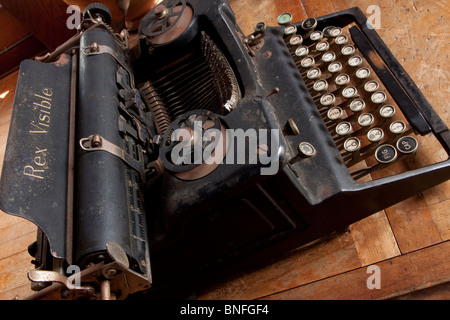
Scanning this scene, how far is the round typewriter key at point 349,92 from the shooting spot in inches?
77.5

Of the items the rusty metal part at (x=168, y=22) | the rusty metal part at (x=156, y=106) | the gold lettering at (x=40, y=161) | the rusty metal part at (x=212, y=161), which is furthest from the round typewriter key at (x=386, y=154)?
the gold lettering at (x=40, y=161)

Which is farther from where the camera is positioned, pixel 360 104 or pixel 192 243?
pixel 360 104

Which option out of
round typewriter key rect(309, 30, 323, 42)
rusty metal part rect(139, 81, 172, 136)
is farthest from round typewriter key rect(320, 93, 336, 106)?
rusty metal part rect(139, 81, 172, 136)

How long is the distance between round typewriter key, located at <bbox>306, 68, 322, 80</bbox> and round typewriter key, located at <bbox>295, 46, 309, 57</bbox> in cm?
13

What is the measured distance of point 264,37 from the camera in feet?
7.31

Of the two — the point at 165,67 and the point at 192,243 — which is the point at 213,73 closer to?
the point at 165,67

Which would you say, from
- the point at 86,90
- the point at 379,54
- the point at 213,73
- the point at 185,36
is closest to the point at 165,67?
the point at 185,36

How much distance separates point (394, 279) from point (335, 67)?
3.51 ft

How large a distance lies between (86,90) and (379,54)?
4.80 feet

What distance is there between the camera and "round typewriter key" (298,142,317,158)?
5.10 ft

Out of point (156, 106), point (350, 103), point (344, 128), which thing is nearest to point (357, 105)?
point (350, 103)

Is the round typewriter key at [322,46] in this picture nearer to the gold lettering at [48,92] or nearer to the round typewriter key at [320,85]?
the round typewriter key at [320,85]

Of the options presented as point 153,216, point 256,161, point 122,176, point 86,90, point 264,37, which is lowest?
point 153,216

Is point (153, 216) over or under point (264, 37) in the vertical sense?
under
